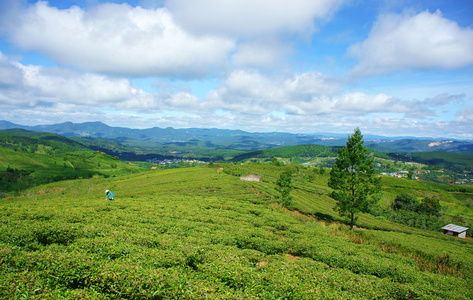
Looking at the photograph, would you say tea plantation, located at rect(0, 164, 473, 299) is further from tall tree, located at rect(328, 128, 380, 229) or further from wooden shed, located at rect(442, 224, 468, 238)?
wooden shed, located at rect(442, 224, 468, 238)

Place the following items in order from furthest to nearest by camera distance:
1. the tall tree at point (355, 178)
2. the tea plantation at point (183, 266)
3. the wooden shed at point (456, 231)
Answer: the wooden shed at point (456, 231) < the tall tree at point (355, 178) < the tea plantation at point (183, 266)

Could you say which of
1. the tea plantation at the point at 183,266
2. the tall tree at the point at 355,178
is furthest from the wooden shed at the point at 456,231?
the tea plantation at the point at 183,266

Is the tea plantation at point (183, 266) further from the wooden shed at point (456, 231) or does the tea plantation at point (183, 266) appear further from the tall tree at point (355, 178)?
the wooden shed at point (456, 231)

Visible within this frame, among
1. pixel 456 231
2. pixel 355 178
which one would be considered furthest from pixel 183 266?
pixel 456 231

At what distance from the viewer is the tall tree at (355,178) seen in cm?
3459

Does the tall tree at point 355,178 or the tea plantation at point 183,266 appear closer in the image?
the tea plantation at point 183,266

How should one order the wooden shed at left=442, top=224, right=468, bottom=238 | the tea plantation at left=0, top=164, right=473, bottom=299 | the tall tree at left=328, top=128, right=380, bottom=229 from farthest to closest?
1. the wooden shed at left=442, top=224, right=468, bottom=238
2. the tall tree at left=328, top=128, right=380, bottom=229
3. the tea plantation at left=0, top=164, right=473, bottom=299

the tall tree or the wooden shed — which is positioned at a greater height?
the tall tree

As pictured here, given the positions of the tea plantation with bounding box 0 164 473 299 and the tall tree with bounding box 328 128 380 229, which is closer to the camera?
the tea plantation with bounding box 0 164 473 299

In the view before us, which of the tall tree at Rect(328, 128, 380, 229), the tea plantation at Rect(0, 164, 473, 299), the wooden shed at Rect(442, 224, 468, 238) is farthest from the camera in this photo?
the wooden shed at Rect(442, 224, 468, 238)

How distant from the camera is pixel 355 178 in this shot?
35719mm

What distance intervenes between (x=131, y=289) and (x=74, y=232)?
8.17m

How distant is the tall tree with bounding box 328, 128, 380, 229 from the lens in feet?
113

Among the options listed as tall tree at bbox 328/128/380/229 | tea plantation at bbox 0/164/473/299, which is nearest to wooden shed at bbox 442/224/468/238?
tall tree at bbox 328/128/380/229
